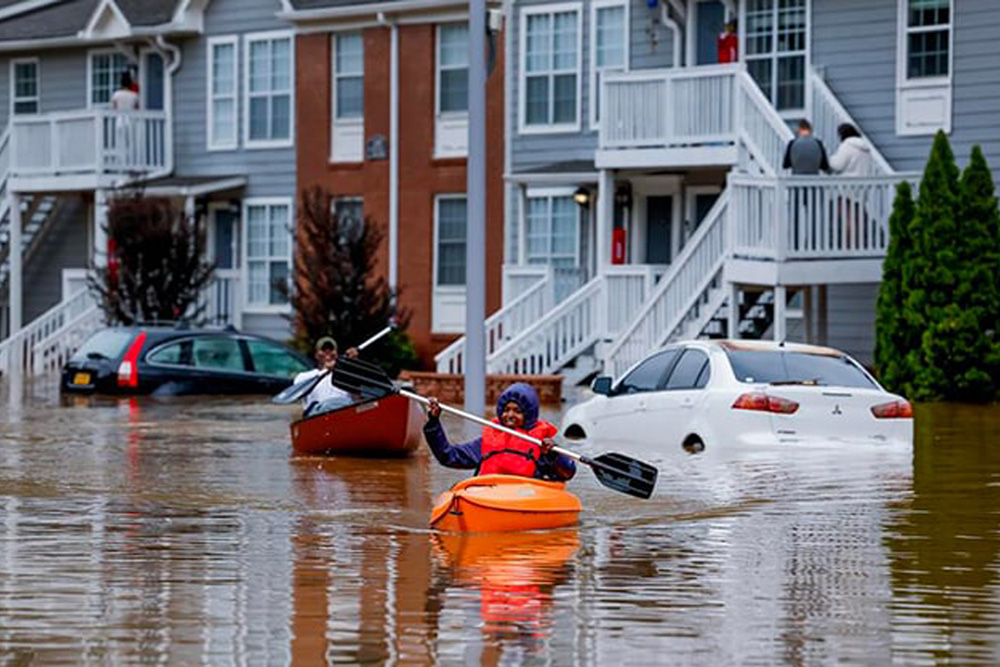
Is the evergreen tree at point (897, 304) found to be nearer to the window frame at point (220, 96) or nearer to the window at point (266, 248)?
the window at point (266, 248)

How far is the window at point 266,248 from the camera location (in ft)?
148

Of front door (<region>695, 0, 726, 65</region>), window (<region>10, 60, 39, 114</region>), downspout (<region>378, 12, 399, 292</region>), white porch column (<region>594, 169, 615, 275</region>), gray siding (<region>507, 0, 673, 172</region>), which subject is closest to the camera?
white porch column (<region>594, 169, 615, 275</region>)

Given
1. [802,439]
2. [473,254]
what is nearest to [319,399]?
[473,254]

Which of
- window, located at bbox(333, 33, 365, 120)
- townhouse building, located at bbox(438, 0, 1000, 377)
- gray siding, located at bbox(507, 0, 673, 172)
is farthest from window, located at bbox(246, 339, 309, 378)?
window, located at bbox(333, 33, 365, 120)

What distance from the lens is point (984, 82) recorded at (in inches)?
1332

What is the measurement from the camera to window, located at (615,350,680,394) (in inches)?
941

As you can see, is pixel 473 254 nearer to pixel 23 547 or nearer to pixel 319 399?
pixel 319 399

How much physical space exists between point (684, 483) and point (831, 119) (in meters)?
15.7

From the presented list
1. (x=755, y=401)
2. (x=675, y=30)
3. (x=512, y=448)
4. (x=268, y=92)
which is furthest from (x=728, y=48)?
(x=512, y=448)

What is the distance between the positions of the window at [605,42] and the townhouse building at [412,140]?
6.72 feet

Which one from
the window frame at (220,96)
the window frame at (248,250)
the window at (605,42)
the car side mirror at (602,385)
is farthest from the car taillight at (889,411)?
the window frame at (220,96)

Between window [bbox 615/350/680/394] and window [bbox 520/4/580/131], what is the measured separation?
16.2m

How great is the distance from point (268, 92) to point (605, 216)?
34.9 ft

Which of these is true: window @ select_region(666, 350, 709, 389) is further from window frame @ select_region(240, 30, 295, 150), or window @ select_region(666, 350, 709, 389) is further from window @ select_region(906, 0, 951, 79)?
window frame @ select_region(240, 30, 295, 150)
